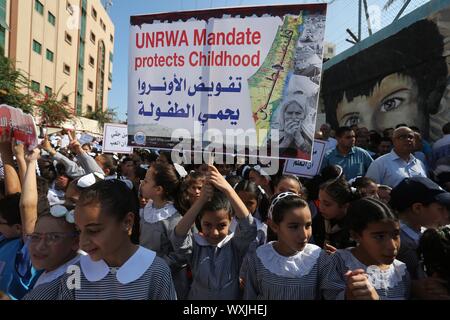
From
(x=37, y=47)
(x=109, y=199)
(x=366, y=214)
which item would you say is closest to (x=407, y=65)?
(x=366, y=214)

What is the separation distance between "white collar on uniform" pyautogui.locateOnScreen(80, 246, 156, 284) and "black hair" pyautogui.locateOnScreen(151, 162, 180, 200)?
1182 millimetres

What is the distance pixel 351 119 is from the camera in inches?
370

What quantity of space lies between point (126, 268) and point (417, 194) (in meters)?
1.63

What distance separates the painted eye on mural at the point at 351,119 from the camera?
911 centimetres

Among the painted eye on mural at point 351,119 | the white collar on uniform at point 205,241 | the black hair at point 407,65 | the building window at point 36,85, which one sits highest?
the building window at point 36,85

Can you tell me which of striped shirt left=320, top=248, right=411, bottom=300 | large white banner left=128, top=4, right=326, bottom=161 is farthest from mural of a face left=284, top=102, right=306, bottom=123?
striped shirt left=320, top=248, right=411, bottom=300

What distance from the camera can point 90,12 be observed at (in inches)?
1454

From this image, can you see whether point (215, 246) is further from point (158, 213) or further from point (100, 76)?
point (100, 76)

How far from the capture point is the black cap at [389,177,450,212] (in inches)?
81.1

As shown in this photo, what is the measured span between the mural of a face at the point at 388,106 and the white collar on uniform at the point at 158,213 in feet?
18.6

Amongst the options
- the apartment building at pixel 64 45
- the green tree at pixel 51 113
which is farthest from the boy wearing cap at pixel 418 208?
the apartment building at pixel 64 45

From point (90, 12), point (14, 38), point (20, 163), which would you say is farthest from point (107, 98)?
point (20, 163)

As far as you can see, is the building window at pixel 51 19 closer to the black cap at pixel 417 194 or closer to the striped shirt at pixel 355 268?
the black cap at pixel 417 194
